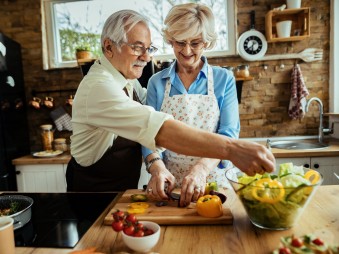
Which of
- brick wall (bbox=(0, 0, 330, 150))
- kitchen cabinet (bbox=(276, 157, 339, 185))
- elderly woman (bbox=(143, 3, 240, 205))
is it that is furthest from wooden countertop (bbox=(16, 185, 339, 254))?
brick wall (bbox=(0, 0, 330, 150))

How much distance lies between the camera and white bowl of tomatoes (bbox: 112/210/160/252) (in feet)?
2.50

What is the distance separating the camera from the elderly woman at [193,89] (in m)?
1.39

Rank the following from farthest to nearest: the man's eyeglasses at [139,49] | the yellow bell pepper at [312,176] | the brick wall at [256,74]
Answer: the brick wall at [256,74] → the man's eyeglasses at [139,49] → the yellow bell pepper at [312,176]

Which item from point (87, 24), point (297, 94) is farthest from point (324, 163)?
point (87, 24)

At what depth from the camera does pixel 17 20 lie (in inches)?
123

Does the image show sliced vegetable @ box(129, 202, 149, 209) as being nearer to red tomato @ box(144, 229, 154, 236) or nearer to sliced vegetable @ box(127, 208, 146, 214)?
sliced vegetable @ box(127, 208, 146, 214)

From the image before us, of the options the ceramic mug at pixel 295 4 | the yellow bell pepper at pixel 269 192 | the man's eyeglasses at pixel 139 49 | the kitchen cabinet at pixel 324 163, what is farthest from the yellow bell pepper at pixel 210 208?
the ceramic mug at pixel 295 4

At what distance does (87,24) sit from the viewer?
3.19m

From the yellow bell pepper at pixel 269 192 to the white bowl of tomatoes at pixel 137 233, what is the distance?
1.00 ft

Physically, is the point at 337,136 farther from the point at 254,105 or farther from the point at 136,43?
the point at 136,43

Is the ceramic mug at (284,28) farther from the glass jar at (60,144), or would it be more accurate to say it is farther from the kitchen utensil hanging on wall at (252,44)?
the glass jar at (60,144)

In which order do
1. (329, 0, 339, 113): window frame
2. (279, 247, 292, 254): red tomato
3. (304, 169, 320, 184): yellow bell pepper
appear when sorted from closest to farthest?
1. (279, 247, 292, 254): red tomato
2. (304, 169, 320, 184): yellow bell pepper
3. (329, 0, 339, 113): window frame

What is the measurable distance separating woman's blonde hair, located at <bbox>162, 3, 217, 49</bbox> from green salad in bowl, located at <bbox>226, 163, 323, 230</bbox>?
81 cm

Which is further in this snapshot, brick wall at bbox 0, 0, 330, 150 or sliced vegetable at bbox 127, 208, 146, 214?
brick wall at bbox 0, 0, 330, 150
